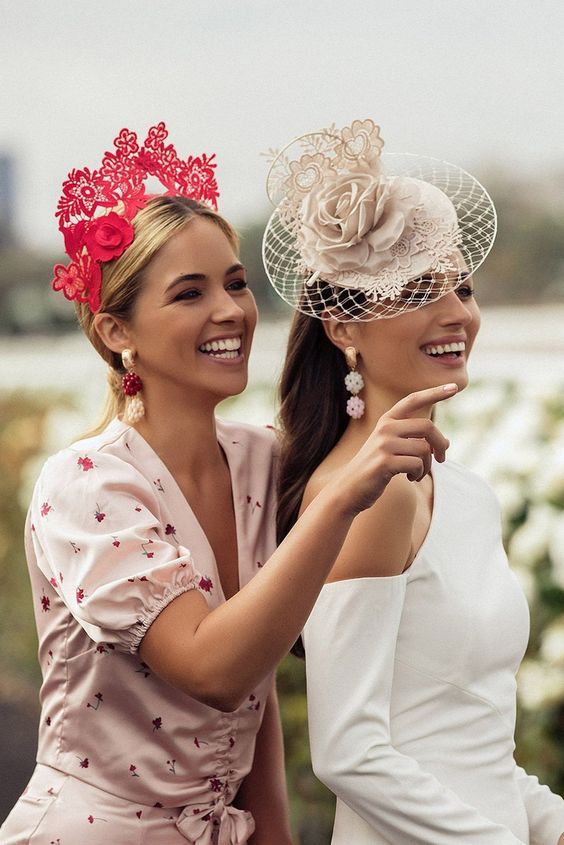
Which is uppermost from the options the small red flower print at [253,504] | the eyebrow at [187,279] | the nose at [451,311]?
the eyebrow at [187,279]

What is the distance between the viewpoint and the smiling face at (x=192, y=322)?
6.89 ft

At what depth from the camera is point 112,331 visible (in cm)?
222

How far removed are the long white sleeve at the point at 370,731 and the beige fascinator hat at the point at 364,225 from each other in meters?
0.49

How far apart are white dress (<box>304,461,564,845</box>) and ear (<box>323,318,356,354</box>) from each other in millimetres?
327

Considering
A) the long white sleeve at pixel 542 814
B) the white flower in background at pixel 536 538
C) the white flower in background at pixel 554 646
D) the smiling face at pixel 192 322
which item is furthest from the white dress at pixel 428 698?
the white flower in background at pixel 536 538

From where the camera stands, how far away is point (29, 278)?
28.0 feet

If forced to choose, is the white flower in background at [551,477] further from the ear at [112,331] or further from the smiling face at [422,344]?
the ear at [112,331]

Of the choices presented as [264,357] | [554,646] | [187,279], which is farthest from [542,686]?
[264,357]

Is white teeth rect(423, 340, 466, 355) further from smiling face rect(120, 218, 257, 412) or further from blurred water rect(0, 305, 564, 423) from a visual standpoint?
blurred water rect(0, 305, 564, 423)

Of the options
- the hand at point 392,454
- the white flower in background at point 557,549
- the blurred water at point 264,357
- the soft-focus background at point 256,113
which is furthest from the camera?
the soft-focus background at point 256,113

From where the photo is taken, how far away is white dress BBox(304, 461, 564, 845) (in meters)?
1.85

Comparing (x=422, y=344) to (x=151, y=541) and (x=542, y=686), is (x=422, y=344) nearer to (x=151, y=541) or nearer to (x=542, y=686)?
(x=151, y=541)

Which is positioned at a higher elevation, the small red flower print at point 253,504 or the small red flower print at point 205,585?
the small red flower print at point 253,504

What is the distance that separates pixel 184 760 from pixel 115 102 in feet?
21.3
